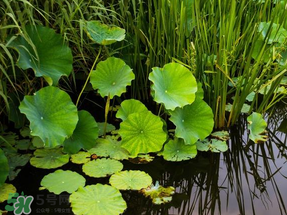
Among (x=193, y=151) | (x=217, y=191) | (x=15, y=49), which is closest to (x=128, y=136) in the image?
(x=193, y=151)

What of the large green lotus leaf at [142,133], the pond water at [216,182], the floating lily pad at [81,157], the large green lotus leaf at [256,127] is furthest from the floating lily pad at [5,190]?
the large green lotus leaf at [256,127]

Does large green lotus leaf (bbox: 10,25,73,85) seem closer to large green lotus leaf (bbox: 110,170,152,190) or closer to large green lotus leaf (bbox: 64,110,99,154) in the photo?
large green lotus leaf (bbox: 64,110,99,154)

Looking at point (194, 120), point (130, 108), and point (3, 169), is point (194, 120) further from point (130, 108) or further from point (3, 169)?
point (3, 169)

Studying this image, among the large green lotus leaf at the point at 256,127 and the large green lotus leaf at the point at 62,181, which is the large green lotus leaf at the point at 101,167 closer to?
the large green lotus leaf at the point at 62,181

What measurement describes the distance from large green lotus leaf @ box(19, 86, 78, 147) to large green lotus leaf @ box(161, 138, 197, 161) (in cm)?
47

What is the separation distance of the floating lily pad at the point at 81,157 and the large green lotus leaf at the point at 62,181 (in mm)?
102

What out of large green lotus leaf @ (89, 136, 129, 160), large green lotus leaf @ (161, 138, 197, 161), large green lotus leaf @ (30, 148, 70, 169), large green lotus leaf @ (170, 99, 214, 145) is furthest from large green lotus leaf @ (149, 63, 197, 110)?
large green lotus leaf @ (30, 148, 70, 169)

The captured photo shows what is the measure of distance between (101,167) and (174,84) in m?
0.53

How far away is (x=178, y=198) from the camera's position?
1.85m

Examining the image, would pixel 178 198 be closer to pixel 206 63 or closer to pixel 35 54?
pixel 206 63

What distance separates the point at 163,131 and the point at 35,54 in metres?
0.70

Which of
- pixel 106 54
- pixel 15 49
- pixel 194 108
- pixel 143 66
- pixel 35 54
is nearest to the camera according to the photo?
pixel 15 49

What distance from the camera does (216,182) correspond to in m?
2.00

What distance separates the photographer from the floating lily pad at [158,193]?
5.89ft
